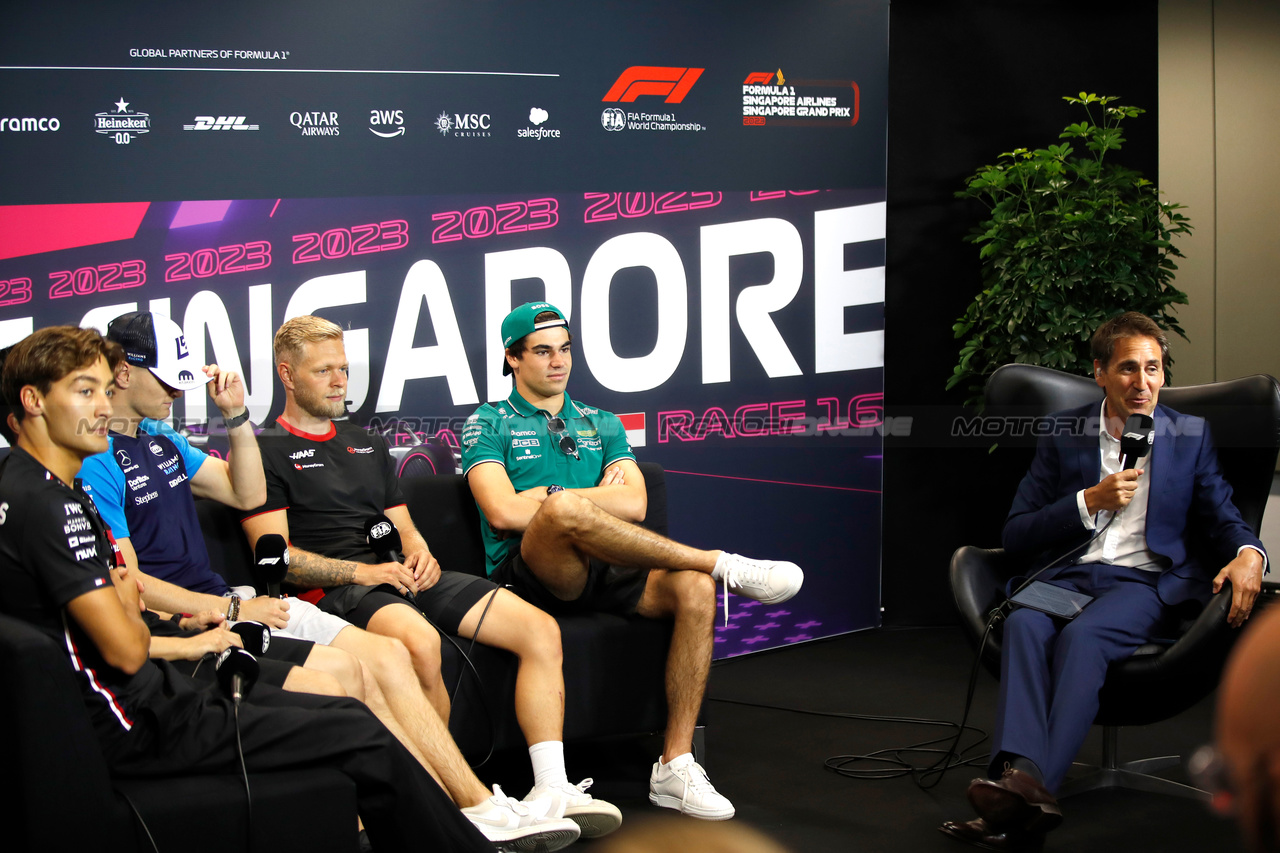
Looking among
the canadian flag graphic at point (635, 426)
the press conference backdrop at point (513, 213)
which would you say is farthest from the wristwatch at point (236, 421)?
the canadian flag graphic at point (635, 426)

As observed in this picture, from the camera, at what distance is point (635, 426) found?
4125mm

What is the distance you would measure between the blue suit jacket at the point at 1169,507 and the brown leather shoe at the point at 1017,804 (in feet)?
2.20

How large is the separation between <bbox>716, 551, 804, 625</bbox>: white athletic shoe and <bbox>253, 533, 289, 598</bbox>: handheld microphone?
42.0 inches

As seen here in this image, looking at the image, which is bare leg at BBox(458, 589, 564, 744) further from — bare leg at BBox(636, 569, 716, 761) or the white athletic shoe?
the white athletic shoe

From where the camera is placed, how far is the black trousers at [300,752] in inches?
66.7

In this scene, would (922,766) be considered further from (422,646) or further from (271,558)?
(271,558)

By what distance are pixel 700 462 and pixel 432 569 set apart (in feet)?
5.54

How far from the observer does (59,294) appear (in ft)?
11.4

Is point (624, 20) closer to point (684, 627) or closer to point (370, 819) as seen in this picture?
point (684, 627)

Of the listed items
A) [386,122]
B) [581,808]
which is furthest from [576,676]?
[386,122]

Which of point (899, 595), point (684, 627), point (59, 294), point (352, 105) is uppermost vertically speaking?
point (352, 105)

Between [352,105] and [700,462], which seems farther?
[700,462]

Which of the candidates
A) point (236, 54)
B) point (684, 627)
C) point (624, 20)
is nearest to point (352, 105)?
point (236, 54)

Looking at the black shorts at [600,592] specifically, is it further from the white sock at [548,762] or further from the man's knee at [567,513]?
the white sock at [548,762]
